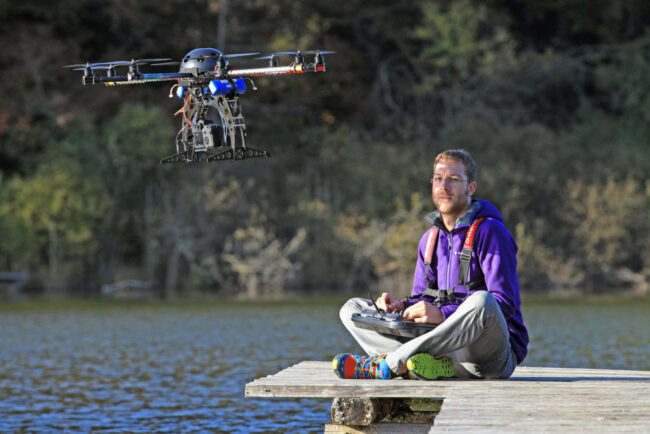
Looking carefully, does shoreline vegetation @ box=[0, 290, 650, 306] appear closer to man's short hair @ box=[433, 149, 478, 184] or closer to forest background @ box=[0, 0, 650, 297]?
forest background @ box=[0, 0, 650, 297]

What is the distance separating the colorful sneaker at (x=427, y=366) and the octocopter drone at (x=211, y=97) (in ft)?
5.13

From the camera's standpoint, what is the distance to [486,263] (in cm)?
728

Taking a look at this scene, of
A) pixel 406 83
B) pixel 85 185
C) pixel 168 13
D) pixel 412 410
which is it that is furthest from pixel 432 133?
pixel 412 410

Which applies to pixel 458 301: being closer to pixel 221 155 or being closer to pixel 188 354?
pixel 221 155

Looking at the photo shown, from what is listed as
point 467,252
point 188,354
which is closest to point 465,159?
point 467,252

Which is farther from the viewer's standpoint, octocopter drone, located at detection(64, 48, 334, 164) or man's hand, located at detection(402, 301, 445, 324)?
man's hand, located at detection(402, 301, 445, 324)

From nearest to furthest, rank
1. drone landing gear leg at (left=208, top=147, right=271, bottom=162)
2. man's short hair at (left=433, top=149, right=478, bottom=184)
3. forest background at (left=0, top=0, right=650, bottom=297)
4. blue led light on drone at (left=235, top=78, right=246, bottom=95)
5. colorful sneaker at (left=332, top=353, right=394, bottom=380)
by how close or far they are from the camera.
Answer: drone landing gear leg at (left=208, top=147, right=271, bottom=162), blue led light on drone at (left=235, top=78, right=246, bottom=95), man's short hair at (left=433, top=149, right=478, bottom=184), colorful sneaker at (left=332, top=353, right=394, bottom=380), forest background at (left=0, top=0, right=650, bottom=297)

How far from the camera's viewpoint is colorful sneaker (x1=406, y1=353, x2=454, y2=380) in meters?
7.39

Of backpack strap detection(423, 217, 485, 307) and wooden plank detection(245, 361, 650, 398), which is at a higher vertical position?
backpack strap detection(423, 217, 485, 307)

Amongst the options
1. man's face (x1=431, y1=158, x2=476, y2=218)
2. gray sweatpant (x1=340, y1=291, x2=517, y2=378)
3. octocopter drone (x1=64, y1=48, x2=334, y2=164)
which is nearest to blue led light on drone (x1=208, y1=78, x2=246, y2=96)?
octocopter drone (x1=64, y1=48, x2=334, y2=164)

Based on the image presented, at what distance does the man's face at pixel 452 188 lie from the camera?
741 centimetres

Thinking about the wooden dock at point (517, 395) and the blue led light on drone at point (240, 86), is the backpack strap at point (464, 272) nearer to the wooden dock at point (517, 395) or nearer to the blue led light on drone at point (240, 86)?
the wooden dock at point (517, 395)

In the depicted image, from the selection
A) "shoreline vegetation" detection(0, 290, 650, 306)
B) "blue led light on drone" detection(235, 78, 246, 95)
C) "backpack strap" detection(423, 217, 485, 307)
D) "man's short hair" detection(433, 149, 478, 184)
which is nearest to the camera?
"blue led light on drone" detection(235, 78, 246, 95)

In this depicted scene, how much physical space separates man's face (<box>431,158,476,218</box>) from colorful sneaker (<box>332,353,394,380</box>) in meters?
0.92
